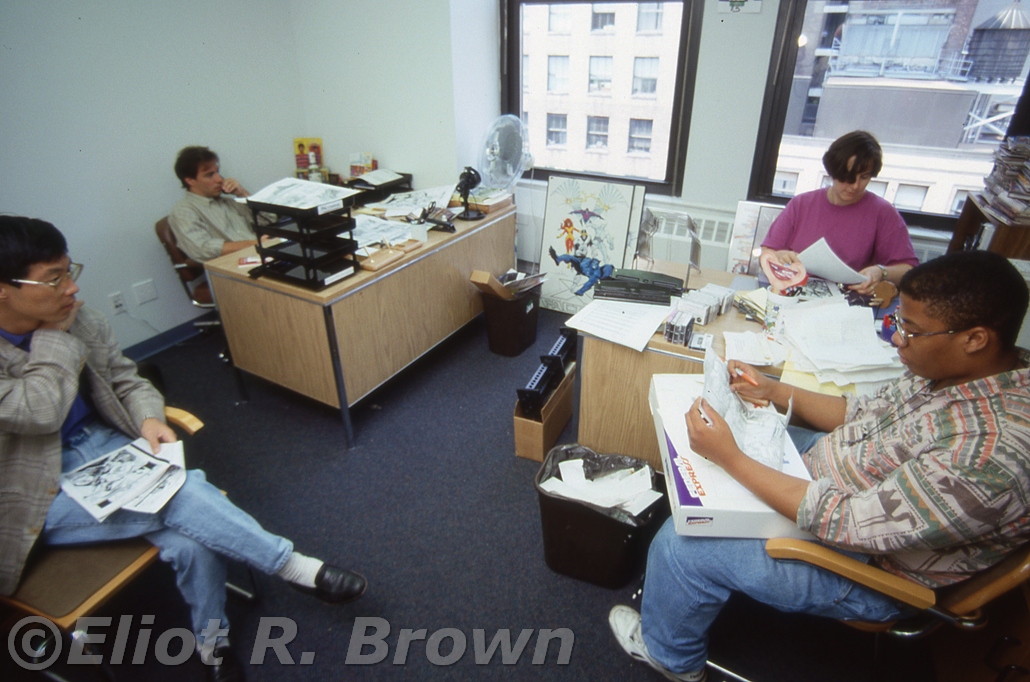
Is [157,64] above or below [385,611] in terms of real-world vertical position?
above

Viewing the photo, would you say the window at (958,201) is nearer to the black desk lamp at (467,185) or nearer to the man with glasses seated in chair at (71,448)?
the black desk lamp at (467,185)

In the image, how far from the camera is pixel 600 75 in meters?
3.29

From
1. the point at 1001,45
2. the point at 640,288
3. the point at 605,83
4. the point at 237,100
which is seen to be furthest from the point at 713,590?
the point at 237,100

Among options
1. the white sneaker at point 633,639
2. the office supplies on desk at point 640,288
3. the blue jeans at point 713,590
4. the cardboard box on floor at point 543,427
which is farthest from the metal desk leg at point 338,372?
the blue jeans at point 713,590

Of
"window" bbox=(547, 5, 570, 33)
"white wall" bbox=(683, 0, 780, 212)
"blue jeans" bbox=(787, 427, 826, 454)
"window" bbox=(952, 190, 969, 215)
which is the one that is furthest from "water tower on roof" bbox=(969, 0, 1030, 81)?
"blue jeans" bbox=(787, 427, 826, 454)

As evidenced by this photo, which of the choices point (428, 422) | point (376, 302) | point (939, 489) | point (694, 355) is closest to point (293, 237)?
point (376, 302)

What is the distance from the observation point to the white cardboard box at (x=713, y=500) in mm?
1167

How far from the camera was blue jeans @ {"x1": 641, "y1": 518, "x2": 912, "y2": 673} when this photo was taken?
46.2 inches

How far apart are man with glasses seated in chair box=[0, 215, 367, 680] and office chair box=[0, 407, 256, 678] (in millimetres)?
26

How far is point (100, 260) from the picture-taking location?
275 cm

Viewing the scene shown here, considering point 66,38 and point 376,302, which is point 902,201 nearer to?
point 376,302

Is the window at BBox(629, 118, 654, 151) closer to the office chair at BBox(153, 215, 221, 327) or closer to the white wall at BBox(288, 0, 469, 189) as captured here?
the white wall at BBox(288, 0, 469, 189)

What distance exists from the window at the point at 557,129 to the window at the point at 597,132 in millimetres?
154

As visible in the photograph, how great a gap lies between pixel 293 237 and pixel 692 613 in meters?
1.81
